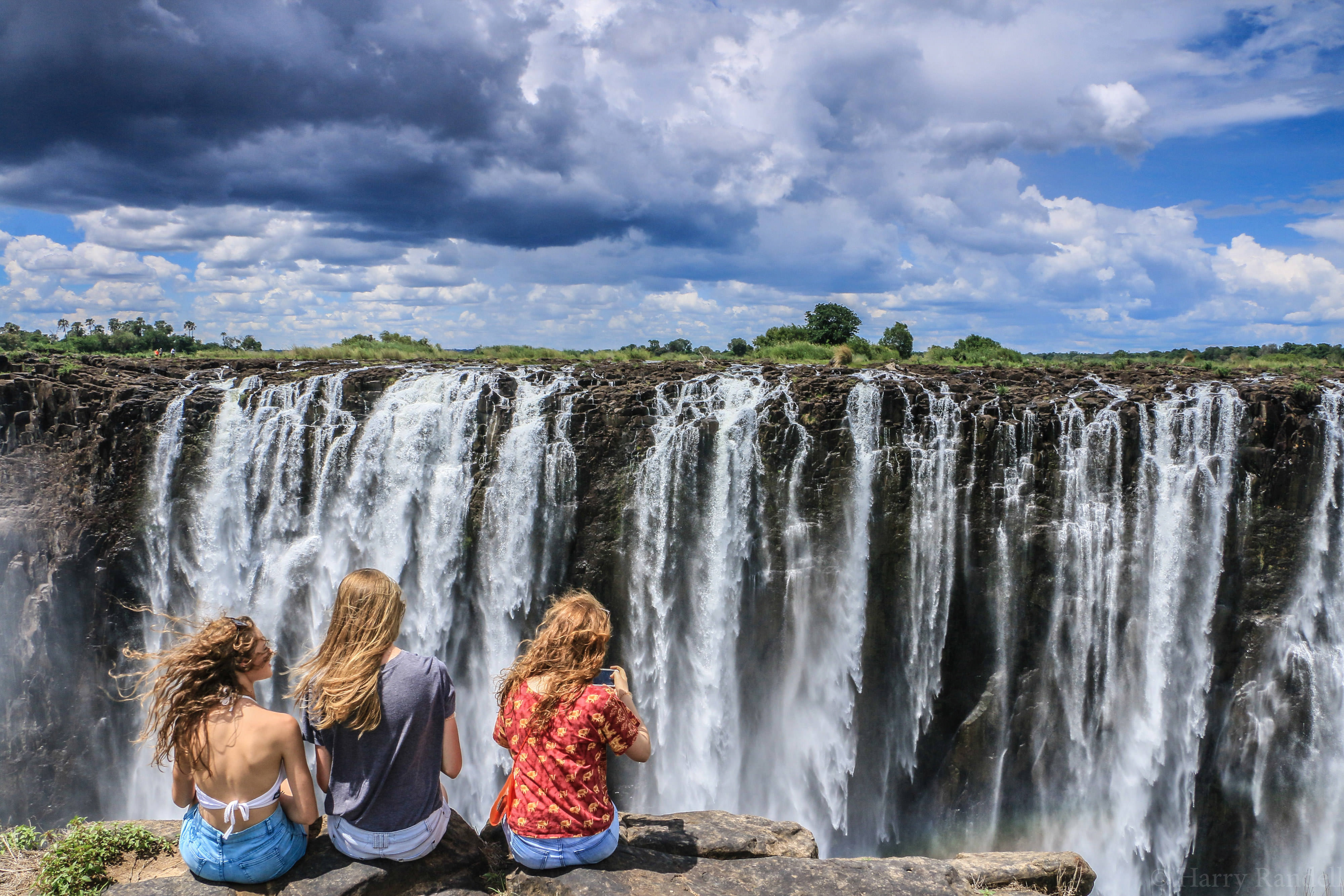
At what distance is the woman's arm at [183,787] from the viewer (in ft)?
12.2

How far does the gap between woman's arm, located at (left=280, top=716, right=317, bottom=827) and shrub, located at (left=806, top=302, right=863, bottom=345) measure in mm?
25490

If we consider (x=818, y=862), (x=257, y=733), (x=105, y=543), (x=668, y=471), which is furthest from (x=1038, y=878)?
(x=105, y=543)

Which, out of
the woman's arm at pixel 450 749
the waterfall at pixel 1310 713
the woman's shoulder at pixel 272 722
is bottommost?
the waterfall at pixel 1310 713

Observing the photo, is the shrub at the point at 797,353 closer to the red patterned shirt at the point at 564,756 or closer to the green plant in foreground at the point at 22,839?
the red patterned shirt at the point at 564,756

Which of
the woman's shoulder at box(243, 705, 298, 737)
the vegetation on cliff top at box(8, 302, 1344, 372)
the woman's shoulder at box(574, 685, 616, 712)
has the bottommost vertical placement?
the woman's shoulder at box(243, 705, 298, 737)

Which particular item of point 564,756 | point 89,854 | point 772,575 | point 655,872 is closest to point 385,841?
point 564,756

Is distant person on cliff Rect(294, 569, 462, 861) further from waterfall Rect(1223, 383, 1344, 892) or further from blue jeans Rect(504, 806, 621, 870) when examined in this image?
waterfall Rect(1223, 383, 1344, 892)

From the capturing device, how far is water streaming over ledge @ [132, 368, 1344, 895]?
13.0m

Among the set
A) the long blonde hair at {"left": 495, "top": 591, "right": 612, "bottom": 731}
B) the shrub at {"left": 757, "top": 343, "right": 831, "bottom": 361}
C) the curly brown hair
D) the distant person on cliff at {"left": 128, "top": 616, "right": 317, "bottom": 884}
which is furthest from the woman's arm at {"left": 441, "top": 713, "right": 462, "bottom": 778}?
the shrub at {"left": 757, "top": 343, "right": 831, "bottom": 361}

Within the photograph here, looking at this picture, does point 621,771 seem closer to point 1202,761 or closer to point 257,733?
point 1202,761

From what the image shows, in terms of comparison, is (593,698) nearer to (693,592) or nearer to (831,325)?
(693,592)

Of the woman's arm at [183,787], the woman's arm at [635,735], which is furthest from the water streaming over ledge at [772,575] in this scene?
the woman's arm at [183,787]

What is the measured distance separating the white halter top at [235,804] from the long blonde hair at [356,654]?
394 mm

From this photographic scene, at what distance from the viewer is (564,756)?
388 centimetres
